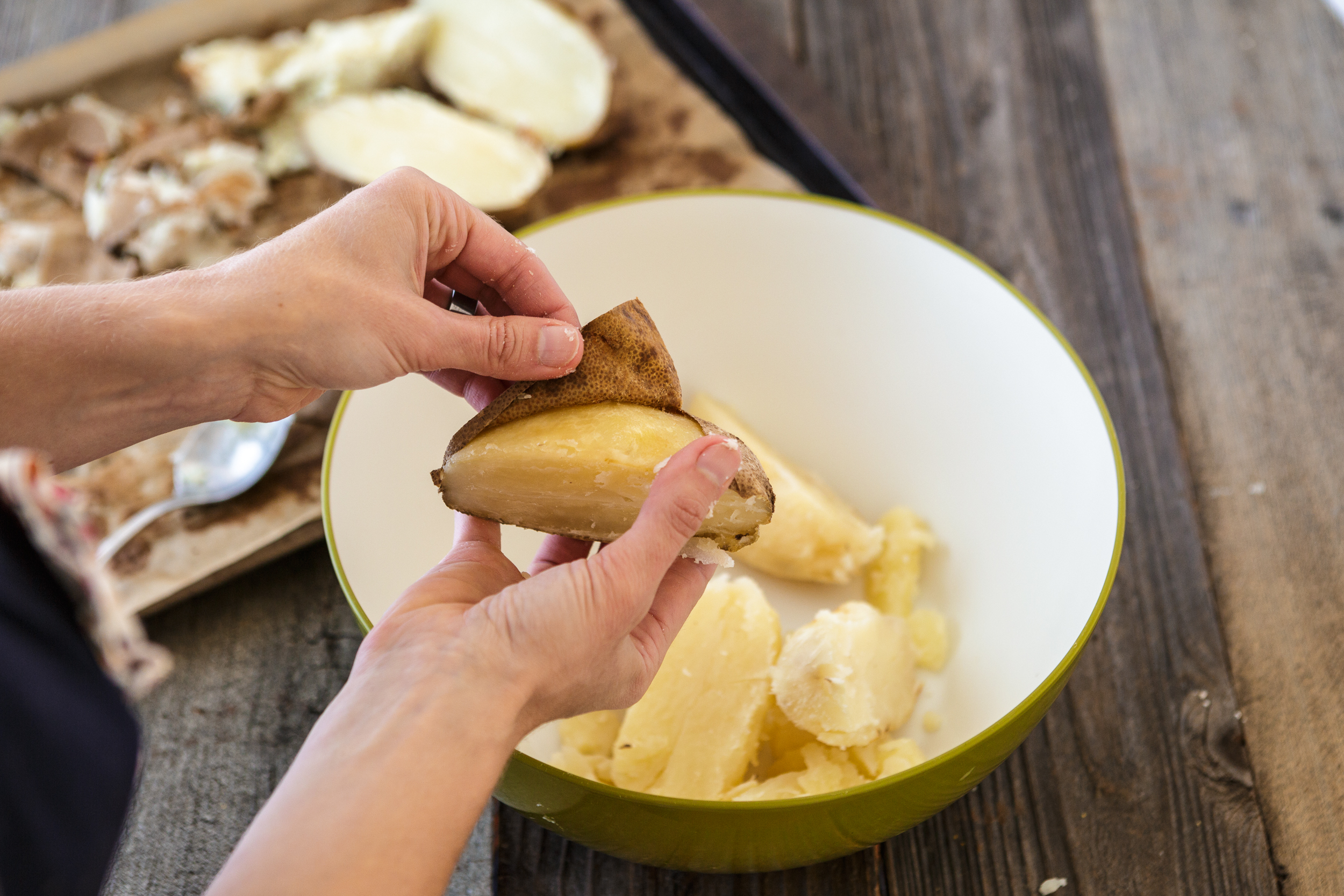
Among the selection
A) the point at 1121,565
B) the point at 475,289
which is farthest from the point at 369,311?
the point at 1121,565

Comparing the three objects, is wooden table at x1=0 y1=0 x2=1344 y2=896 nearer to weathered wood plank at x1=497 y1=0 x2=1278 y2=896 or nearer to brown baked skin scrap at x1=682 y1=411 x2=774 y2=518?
weathered wood plank at x1=497 y1=0 x2=1278 y2=896

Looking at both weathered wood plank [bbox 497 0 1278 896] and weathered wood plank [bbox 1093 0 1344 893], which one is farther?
weathered wood plank [bbox 1093 0 1344 893]

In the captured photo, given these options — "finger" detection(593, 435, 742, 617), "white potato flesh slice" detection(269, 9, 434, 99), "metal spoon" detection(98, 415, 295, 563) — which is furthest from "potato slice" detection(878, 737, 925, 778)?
"white potato flesh slice" detection(269, 9, 434, 99)

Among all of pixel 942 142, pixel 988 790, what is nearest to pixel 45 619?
pixel 988 790

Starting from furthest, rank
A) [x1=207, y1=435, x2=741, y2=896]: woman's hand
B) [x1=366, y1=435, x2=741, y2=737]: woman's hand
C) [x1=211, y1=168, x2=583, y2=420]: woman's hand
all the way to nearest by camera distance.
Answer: [x1=211, y1=168, x2=583, y2=420]: woman's hand < [x1=366, y1=435, x2=741, y2=737]: woman's hand < [x1=207, y1=435, x2=741, y2=896]: woman's hand

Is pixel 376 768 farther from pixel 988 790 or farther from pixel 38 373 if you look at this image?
pixel 988 790

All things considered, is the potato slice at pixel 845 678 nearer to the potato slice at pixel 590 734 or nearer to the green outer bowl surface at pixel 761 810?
the green outer bowl surface at pixel 761 810
